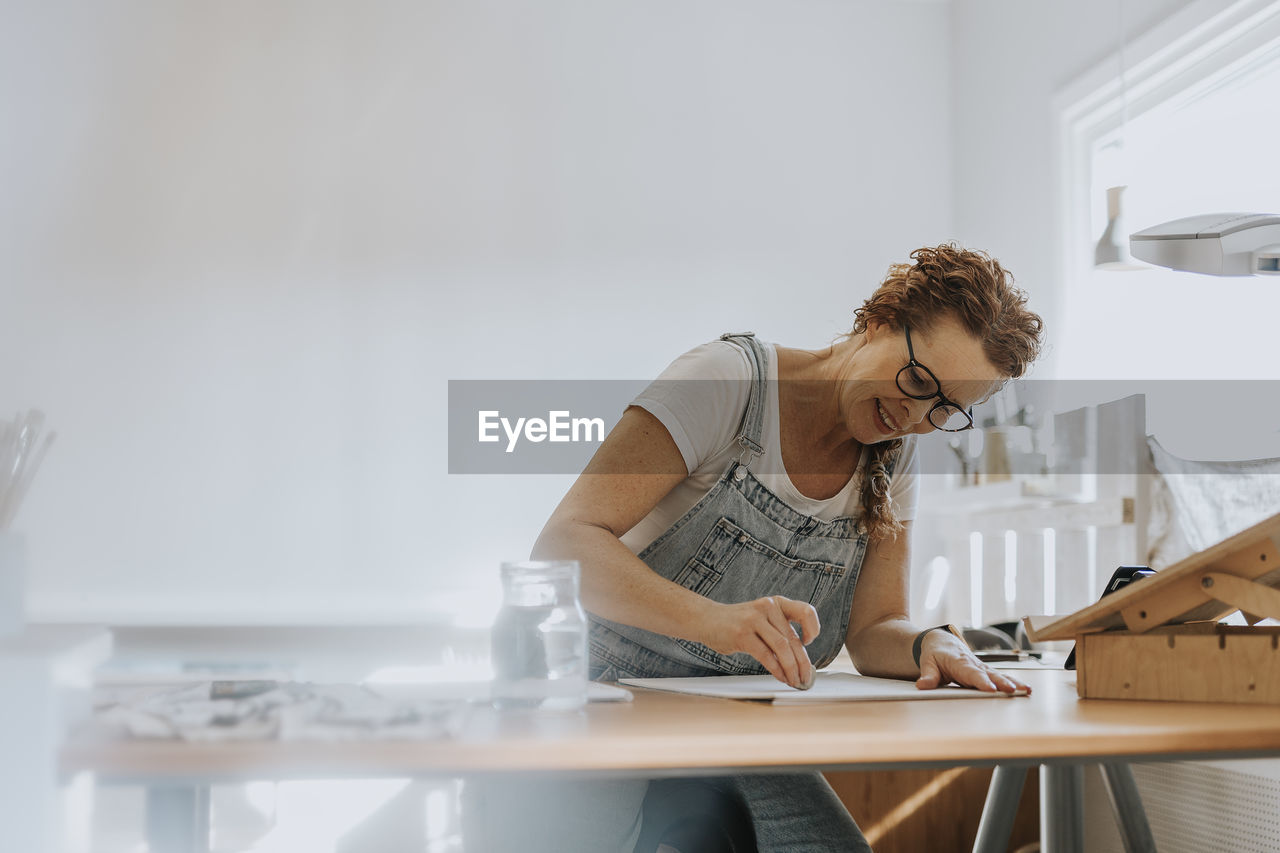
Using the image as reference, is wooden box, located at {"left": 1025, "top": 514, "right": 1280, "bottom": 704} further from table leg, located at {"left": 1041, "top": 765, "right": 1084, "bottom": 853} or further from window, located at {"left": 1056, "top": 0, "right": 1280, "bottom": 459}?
window, located at {"left": 1056, "top": 0, "right": 1280, "bottom": 459}

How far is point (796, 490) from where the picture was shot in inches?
54.3

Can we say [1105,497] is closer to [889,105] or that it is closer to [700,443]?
[700,443]

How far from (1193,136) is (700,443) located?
2.13m

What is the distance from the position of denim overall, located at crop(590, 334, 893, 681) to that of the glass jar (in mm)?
466

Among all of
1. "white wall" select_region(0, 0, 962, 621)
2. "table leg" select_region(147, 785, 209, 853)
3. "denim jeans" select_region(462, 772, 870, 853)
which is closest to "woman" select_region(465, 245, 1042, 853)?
"denim jeans" select_region(462, 772, 870, 853)

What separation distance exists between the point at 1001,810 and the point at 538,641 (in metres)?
0.74

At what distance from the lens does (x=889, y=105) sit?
409 cm

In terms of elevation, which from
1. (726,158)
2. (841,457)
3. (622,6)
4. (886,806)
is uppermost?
(622,6)

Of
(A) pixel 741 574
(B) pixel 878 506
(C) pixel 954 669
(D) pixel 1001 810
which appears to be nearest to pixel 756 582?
(A) pixel 741 574

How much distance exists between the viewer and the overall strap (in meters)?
1.36

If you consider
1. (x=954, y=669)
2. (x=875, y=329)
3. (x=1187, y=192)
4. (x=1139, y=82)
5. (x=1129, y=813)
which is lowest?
(x=1129, y=813)

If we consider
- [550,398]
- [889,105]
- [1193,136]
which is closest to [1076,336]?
[1193,136]

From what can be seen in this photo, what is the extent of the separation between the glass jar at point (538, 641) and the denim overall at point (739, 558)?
0.47 m

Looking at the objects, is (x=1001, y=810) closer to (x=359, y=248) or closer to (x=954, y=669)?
(x=954, y=669)
